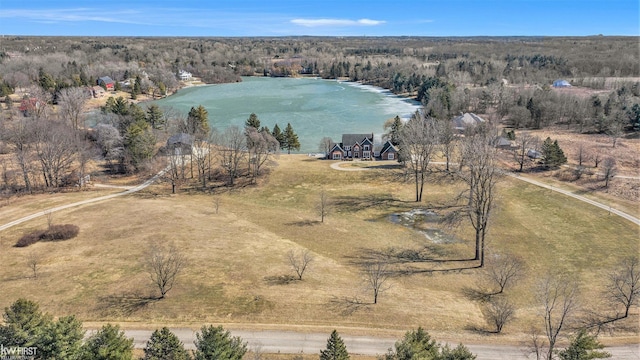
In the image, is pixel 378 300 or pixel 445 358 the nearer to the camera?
pixel 445 358

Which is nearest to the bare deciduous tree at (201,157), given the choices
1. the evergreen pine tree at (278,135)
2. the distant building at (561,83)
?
the evergreen pine tree at (278,135)

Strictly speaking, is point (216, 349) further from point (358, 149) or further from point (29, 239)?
point (358, 149)

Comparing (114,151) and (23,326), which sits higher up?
(114,151)

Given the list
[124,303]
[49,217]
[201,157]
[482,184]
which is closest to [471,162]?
[482,184]

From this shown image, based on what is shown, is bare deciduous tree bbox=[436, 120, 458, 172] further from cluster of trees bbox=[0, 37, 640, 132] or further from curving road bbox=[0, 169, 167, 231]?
curving road bbox=[0, 169, 167, 231]

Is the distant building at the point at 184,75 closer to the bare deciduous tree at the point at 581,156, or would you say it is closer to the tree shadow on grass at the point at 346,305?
the bare deciduous tree at the point at 581,156

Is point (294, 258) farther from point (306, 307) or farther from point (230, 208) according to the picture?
point (230, 208)

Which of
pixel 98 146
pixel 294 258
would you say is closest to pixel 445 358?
pixel 294 258
